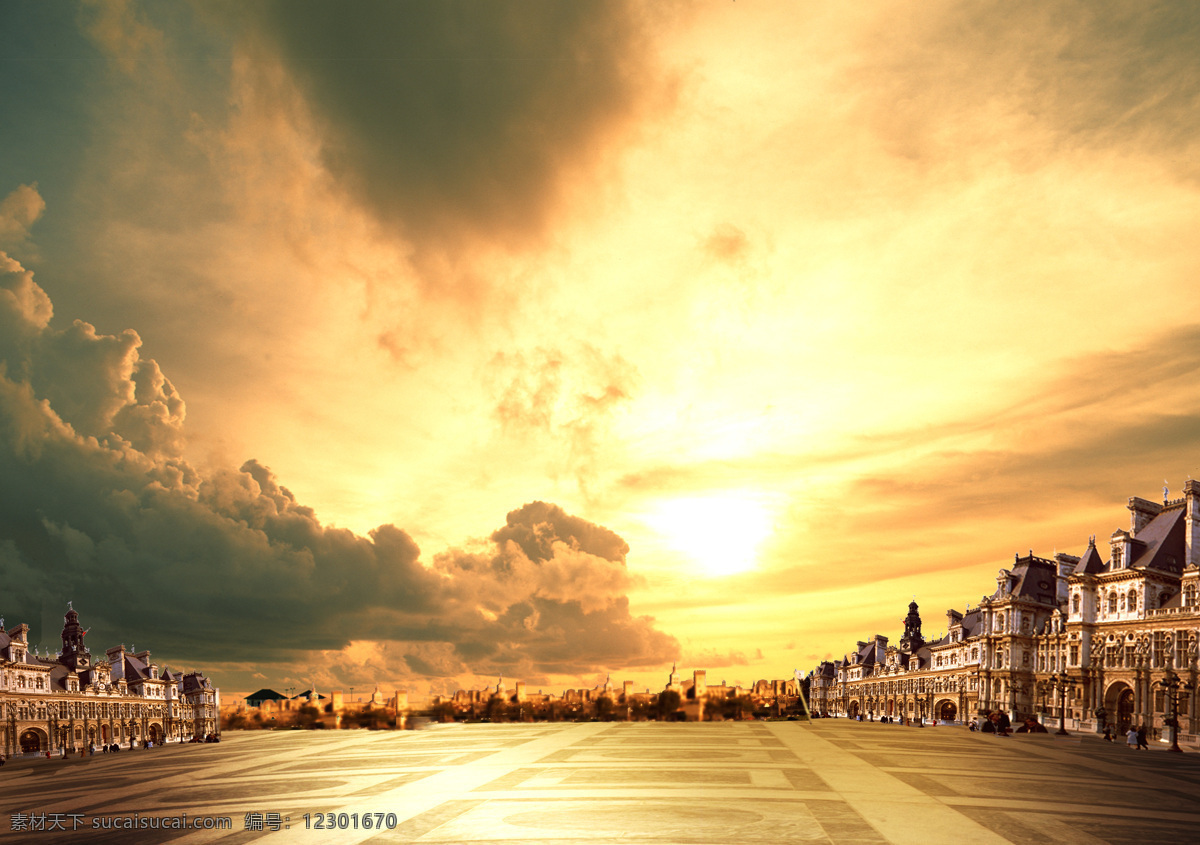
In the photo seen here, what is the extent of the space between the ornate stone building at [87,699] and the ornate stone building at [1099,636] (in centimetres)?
10506

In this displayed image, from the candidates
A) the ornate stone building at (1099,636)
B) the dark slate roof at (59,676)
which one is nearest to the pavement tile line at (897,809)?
the ornate stone building at (1099,636)

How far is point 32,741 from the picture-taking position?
105 metres

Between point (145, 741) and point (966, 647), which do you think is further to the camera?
point (145, 741)

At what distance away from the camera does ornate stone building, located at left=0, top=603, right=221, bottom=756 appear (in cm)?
10269

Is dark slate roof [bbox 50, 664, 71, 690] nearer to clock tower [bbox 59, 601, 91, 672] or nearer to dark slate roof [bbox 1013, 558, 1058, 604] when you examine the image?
clock tower [bbox 59, 601, 91, 672]

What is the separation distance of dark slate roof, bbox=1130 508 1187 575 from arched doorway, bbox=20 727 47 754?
128 meters

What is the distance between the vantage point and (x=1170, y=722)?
61.4 m

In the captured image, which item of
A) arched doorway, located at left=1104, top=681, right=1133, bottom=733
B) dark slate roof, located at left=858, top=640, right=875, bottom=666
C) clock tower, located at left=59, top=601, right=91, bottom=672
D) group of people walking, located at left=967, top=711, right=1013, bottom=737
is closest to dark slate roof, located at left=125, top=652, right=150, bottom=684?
clock tower, located at left=59, top=601, right=91, bottom=672

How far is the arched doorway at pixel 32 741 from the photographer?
4065 inches

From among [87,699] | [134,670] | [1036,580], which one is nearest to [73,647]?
[87,699]

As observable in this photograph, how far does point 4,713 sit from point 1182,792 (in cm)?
11782

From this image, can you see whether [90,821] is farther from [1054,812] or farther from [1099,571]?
[1099,571]

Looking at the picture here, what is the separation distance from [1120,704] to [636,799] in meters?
72.3

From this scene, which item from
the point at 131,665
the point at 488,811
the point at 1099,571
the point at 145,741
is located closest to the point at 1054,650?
the point at 1099,571
